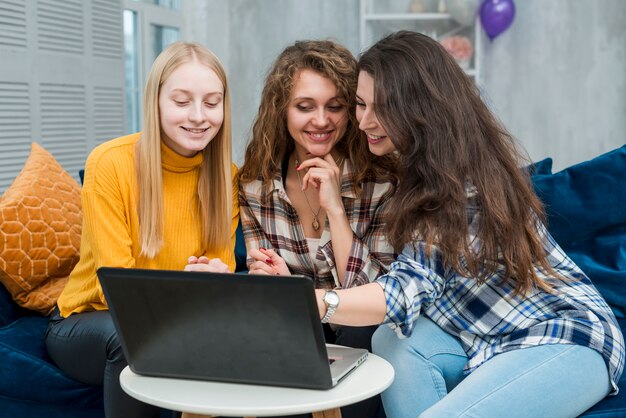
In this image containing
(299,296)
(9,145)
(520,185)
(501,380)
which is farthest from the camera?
(9,145)

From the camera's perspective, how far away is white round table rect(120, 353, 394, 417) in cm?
124

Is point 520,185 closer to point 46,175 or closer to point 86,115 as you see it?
point 46,175

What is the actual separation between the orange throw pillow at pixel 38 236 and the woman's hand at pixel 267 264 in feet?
2.11

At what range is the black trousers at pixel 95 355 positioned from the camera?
169cm

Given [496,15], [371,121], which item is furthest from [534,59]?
[371,121]

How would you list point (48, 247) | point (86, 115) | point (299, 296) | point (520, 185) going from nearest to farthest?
point (299, 296) < point (520, 185) < point (48, 247) < point (86, 115)

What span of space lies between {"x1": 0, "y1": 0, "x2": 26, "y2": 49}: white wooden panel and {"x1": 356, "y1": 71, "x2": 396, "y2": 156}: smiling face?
5.12 ft

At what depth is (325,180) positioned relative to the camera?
191 centimetres

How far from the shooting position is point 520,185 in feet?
5.46

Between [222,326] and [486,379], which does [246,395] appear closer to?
[222,326]

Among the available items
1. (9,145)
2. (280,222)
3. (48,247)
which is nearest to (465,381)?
(280,222)

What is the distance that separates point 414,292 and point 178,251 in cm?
64

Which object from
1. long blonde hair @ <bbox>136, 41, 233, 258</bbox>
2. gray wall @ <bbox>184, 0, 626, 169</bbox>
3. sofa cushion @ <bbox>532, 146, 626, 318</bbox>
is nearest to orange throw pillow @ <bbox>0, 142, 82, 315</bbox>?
long blonde hair @ <bbox>136, 41, 233, 258</bbox>

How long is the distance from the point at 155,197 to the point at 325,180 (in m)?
0.39
